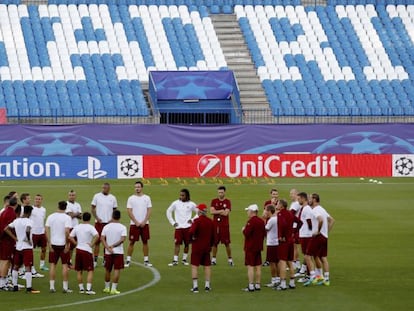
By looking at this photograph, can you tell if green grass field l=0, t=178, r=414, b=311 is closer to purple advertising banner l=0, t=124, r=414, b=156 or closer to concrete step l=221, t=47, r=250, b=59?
purple advertising banner l=0, t=124, r=414, b=156

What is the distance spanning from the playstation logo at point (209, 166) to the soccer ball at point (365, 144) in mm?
5775

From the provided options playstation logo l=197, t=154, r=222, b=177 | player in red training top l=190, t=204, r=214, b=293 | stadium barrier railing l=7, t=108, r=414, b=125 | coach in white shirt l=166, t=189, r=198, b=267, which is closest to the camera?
player in red training top l=190, t=204, r=214, b=293

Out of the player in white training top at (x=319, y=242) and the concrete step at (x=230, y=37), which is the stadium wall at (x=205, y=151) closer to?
the concrete step at (x=230, y=37)

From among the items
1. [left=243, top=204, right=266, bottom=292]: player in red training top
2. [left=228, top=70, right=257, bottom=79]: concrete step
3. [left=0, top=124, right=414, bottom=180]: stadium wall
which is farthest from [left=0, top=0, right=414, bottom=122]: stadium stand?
[left=243, top=204, right=266, bottom=292]: player in red training top

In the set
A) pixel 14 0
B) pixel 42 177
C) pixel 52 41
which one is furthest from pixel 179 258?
pixel 14 0

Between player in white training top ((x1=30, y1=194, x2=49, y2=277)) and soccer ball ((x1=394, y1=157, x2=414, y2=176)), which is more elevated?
soccer ball ((x1=394, y1=157, x2=414, y2=176))

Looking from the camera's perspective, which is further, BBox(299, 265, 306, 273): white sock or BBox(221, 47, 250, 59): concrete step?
BBox(221, 47, 250, 59): concrete step

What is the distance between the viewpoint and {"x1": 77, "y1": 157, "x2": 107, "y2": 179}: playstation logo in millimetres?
50625

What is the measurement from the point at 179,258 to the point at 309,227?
5.26 meters

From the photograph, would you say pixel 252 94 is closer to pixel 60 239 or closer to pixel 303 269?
pixel 303 269

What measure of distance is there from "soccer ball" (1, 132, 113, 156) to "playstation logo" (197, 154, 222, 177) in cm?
477

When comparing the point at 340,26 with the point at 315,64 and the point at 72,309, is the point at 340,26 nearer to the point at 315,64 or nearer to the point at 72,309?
the point at 315,64

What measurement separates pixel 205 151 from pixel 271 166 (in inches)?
153

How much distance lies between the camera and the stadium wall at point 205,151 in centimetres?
5088
